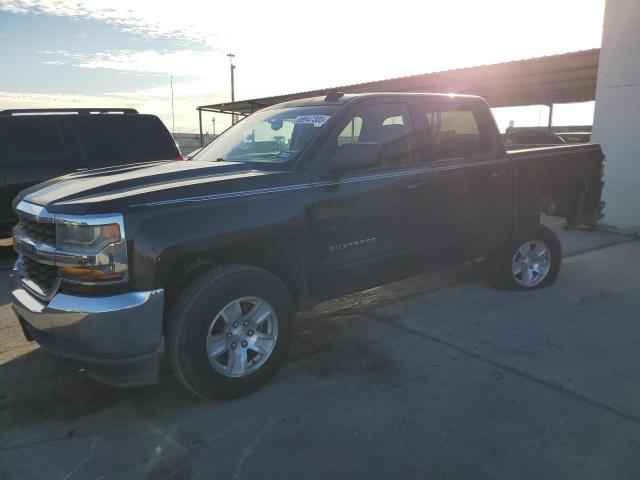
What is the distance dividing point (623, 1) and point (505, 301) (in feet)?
18.7

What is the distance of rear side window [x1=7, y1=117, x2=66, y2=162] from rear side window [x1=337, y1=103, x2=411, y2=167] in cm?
527

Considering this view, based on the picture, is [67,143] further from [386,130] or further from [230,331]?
[230,331]

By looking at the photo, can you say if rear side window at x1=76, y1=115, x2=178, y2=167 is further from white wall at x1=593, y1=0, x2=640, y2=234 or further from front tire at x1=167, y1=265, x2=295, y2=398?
white wall at x1=593, y1=0, x2=640, y2=234

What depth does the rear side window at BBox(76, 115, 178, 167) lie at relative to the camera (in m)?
7.46

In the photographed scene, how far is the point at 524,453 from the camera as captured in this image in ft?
8.52

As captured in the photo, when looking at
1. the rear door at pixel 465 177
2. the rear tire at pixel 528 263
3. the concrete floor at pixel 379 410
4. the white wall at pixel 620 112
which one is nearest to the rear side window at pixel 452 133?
the rear door at pixel 465 177

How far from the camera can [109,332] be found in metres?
2.69

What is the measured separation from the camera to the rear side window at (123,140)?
7465mm

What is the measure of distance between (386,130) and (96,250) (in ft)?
7.90

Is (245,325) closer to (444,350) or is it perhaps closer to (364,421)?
(364,421)

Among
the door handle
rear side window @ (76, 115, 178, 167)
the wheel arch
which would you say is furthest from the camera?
rear side window @ (76, 115, 178, 167)

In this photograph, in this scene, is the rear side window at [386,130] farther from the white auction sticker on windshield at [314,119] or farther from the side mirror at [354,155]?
the side mirror at [354,155]

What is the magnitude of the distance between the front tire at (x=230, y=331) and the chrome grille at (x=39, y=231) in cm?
83

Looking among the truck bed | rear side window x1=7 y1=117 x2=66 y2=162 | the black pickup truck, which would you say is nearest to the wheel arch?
the black pickup truck
